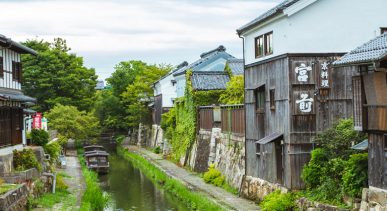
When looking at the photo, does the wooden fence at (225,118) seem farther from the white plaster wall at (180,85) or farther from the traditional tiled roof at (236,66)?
the white plaster wall at (180,85)

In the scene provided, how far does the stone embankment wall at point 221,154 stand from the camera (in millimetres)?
28766

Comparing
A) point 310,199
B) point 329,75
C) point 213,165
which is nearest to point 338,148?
point 310,199

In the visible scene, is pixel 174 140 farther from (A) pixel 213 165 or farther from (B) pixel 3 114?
(B) pixel 3 114

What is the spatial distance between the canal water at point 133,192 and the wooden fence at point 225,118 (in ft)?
17.1

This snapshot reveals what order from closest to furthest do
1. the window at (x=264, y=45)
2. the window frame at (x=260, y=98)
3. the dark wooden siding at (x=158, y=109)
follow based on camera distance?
the window at (x=264, y=45)
the window frame at (x=260, y=98)
the dark wooden siding at (x=158, y=109)

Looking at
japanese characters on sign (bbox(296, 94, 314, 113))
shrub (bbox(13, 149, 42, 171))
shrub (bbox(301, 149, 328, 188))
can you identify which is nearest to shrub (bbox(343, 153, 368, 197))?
shrub (bbox(301, 149, 328, 188))

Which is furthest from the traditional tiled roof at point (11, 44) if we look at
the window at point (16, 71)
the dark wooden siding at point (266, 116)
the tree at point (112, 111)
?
the tree at point (112, 111)

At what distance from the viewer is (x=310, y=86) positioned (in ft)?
69.7

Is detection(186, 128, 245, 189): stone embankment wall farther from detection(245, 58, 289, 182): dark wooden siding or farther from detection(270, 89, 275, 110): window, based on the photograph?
detection(270, 89, 275, 110): window

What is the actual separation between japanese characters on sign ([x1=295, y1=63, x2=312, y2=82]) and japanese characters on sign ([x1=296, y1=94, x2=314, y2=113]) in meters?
0.66

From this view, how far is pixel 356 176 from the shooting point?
17.1 metres

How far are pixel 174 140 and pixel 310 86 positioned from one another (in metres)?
26.4

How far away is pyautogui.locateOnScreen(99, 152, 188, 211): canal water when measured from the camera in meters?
28.7

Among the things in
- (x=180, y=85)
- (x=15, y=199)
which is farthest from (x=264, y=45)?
(x=180, y=85)
